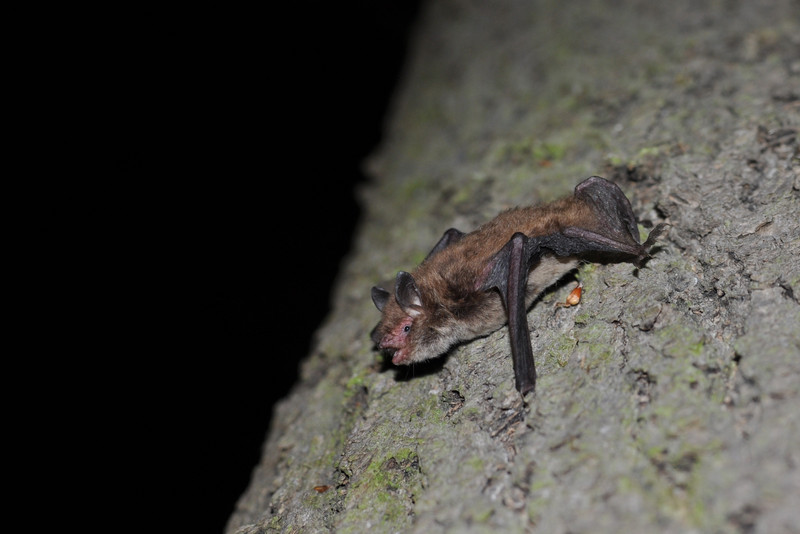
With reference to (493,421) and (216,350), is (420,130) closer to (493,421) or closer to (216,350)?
(493,421)

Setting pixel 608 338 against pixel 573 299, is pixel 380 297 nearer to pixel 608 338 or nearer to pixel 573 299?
pixel 573 299

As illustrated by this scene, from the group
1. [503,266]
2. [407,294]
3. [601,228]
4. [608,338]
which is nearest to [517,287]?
[503,266]

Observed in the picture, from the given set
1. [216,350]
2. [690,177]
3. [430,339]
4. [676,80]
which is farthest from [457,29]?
[216,350]

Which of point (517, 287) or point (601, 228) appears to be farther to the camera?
point (601, 228)

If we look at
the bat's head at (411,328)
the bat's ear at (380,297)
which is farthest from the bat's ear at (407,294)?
the bat's ear at (380,297)

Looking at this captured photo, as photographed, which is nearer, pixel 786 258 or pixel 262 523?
pixel 786 258

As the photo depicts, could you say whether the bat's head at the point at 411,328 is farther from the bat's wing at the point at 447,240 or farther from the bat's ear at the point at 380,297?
the bat's wing at the point at 447,240

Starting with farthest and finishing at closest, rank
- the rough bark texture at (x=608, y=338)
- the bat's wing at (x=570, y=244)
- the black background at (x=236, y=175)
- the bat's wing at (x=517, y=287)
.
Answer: the black background at (x=236, y=175), the bat's wing at (x=570, y=244), the bat's wing at (x=517, y=287), the rough bark texture at (x=608, y=338)

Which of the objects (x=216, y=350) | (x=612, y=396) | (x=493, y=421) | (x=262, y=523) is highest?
(x=612, y=396)
